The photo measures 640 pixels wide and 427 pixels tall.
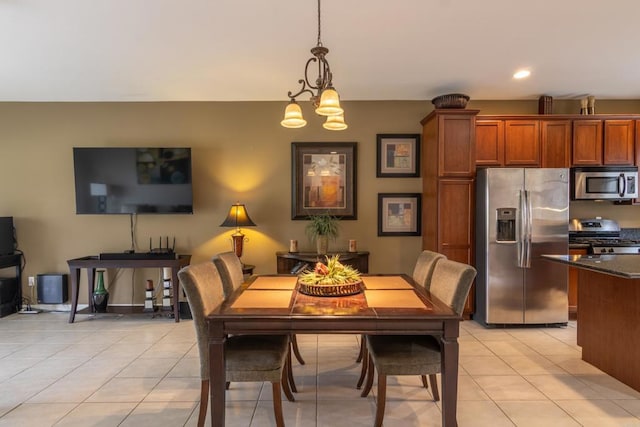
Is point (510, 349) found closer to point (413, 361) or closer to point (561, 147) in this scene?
point (413, 361)

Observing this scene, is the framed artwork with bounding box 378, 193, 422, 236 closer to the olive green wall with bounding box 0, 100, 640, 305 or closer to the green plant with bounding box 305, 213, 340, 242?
the olive green wall with bounding box 0, 100, 640, 305

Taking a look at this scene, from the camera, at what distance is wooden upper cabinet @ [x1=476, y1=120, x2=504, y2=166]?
Result: 13.3 ft

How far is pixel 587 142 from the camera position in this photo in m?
4.07

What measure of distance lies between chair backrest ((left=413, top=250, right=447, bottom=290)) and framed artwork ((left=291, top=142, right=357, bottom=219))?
1821 mm

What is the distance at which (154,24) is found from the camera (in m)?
2.62

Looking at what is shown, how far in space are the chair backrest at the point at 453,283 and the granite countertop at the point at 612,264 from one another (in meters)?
0.96

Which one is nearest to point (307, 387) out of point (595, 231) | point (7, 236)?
point (595, 231)

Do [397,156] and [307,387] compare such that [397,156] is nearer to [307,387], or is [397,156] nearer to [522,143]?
[522,143]

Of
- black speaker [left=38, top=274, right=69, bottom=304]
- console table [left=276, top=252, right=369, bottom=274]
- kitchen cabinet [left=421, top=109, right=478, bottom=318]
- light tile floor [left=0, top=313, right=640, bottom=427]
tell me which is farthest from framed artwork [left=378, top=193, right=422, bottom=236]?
black speaker [left=38, top=274, right=69, bottom=304]

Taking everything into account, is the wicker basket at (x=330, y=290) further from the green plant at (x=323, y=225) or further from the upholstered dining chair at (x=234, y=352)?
the green plant at (x=323, y=225)

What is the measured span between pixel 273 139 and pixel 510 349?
136 inches

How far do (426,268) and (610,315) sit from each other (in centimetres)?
150

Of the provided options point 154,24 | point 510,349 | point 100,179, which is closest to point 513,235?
point 510,349

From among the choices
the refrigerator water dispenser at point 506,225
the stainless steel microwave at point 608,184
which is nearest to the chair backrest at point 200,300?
the refrigerator water dispenser at point 506,225
